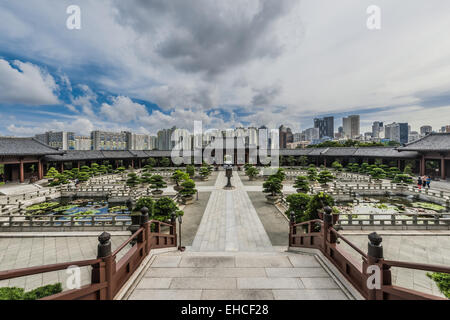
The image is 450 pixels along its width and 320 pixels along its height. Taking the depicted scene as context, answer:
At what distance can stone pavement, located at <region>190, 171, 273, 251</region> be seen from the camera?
→ 29.5ft

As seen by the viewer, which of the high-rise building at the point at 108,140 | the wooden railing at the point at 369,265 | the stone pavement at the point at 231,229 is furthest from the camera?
the high-rise building at the point at 108,140

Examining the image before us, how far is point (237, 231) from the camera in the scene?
10641mm

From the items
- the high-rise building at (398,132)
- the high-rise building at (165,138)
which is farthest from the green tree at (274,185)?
the high-rise building at (398,132)

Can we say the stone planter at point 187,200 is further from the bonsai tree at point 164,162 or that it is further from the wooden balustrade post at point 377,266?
the bonsai tree at point 164,162

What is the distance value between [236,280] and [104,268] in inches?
113

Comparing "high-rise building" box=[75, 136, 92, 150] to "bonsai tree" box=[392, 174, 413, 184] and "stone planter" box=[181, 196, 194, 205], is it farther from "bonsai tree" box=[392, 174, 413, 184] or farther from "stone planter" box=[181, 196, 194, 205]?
A: "bonsai tree" box=[392, 174, 413, 184]

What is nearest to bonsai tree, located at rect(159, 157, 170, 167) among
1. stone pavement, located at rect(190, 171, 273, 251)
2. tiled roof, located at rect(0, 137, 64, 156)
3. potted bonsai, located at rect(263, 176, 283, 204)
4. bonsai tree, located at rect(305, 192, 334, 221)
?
tiled roof, located at rect(0, 137, 64, 156)

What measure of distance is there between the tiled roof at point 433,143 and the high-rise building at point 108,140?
294 feet

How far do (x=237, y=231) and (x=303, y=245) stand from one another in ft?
14.6

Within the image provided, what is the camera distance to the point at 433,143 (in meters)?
25.7

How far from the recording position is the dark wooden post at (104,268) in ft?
10.9
